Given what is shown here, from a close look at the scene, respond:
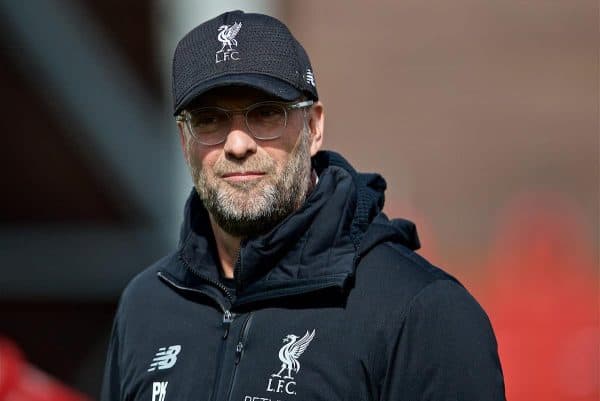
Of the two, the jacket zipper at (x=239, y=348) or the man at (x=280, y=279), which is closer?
the man at (x=280, y=279)

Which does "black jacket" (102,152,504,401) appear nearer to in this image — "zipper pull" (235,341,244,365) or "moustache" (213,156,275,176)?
"zipper pull" (235,341,244,365)

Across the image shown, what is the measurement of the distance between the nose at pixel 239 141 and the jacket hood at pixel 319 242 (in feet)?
0.54

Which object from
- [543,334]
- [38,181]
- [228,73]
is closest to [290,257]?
[228,73]

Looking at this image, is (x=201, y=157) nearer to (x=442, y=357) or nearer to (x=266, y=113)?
(x=266, y=113)

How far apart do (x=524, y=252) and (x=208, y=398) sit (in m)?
4.51

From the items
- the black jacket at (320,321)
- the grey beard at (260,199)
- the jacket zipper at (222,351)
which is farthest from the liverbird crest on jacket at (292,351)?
the grey beard at (260,199)

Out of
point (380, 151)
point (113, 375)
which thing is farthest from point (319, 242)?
point (380, 151)

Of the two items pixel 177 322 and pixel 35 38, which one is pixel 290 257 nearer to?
pixel 177 322

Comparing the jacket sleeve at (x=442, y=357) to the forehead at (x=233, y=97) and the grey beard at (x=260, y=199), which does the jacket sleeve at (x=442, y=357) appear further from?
the forehead at (x=233, y=97)

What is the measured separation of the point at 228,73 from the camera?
2.33 metres

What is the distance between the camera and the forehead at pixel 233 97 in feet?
7.72

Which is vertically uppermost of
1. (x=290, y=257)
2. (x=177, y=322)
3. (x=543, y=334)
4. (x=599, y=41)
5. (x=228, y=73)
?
(x=599, y=41)

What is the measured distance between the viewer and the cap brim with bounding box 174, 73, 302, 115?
7.58 ft

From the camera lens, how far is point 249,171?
2.34 meters
